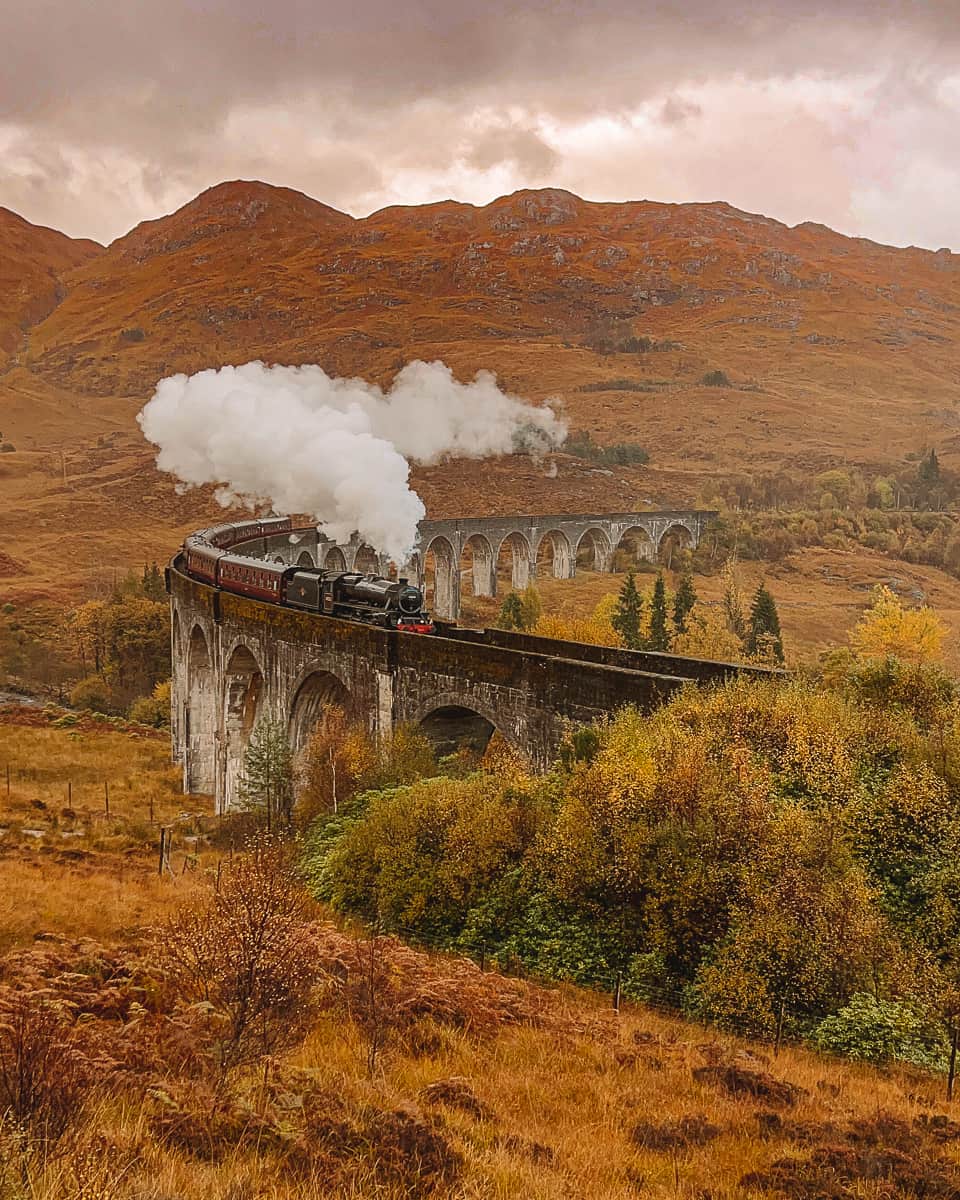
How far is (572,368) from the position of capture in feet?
652

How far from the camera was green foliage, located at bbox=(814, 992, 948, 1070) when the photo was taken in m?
9.41

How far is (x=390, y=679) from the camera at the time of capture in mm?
22016

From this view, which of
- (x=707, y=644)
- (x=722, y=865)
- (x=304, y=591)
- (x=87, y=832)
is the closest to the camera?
(x=722, y=865)

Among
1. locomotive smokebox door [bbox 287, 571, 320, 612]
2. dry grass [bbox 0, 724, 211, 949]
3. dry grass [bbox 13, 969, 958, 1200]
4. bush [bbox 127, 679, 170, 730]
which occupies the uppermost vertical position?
locomotive smokebox door [bbox 287, 571, 320, 612]

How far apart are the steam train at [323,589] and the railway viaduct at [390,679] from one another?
775mm

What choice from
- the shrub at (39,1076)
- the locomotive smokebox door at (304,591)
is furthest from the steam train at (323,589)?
the shrub at (39,1076)

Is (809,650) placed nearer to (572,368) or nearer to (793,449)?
(793,449)

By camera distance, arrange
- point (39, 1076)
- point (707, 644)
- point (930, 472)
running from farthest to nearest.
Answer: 1. point (930, 472)
2. point (707, 644)
3. point (39, 1076)

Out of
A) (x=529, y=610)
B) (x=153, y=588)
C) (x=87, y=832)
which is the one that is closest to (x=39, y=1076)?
(x=87, y=832)

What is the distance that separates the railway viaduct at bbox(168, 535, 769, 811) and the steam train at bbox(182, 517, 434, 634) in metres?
0.77

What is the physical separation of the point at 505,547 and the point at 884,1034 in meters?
84.5

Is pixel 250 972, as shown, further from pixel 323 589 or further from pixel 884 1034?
pixel 323 589

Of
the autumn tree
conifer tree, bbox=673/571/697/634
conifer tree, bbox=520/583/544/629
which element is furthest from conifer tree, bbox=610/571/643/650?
the autumn tree

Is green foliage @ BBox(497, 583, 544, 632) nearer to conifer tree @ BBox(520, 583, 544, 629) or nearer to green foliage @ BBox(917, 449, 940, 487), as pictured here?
conifer tree @ BBox(520, 583, 544, 629)
